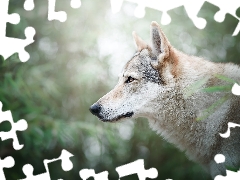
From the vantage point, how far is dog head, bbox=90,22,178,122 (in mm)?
1541

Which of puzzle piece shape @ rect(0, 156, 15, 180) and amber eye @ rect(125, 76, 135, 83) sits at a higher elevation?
amber eye @ rect(125, 76, 135, 83)

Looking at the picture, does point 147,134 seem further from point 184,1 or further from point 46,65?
point 184,1

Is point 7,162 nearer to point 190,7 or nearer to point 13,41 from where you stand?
point 13,41

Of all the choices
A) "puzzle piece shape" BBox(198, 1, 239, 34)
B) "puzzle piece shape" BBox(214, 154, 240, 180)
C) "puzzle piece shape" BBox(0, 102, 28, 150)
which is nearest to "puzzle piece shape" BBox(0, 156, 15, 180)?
"puzzle piece shape" BBox(0, 102, 28, 150)

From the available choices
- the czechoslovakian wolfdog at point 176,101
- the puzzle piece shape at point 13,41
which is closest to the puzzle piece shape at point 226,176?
the czechoslovakian wolfdog at point 176,101

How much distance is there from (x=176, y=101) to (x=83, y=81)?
909mm

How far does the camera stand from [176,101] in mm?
1523

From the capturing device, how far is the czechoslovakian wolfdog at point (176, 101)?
1.46m

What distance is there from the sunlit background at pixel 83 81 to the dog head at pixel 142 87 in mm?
394

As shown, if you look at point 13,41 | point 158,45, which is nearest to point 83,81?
point 13,41

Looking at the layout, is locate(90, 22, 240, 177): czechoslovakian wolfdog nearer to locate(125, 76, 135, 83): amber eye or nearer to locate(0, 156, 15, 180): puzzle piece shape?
locate(125, 76, 135, 83): amber eye

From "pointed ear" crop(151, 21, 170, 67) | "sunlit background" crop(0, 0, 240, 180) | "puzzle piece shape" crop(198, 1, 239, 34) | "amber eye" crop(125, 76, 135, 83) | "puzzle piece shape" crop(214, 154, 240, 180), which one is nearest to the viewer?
"puzzle piece shape" crop(214, 154, 240, 180)

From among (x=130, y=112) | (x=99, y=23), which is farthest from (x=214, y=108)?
(x=99, y=23)
